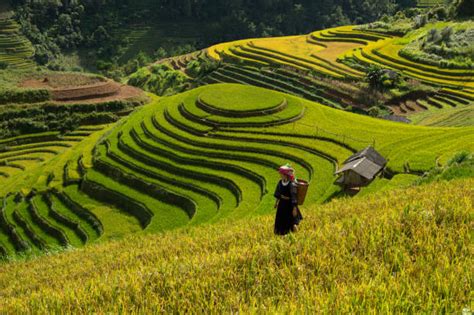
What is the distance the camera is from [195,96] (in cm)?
5488

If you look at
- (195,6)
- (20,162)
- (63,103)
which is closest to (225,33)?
(195,6)

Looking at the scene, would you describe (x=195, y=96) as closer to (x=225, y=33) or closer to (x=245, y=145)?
(x=245, y=145)

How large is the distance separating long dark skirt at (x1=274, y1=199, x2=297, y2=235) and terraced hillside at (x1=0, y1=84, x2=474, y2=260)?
17088 millimetres

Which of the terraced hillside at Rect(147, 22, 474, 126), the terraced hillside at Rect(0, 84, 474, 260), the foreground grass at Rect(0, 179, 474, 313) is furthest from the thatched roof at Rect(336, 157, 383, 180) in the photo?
the terraced hillside at Rect(147, 22, 474, 126)

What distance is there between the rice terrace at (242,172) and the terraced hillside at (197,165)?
0.20 m

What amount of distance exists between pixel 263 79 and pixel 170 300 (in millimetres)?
70575

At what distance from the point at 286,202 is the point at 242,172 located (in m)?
27.1

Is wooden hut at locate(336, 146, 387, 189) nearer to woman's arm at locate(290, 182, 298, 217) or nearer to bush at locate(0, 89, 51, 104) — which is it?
woman's arm at locate(290, 182, 298, 217)

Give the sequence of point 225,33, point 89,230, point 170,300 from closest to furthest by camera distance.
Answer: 1. point 170,300
2. point 89,230
3. point 225,33

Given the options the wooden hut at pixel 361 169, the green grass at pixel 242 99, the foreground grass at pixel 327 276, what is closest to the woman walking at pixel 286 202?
the foreground grass at pixel 327 276

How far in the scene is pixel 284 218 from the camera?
11.2 metres

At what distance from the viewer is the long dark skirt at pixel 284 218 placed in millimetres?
11023

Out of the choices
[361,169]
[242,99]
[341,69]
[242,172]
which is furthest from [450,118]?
[341,69]

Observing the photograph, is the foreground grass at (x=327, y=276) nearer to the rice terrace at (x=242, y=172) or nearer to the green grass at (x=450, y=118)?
the rice terrace at (x=242, y=172)
